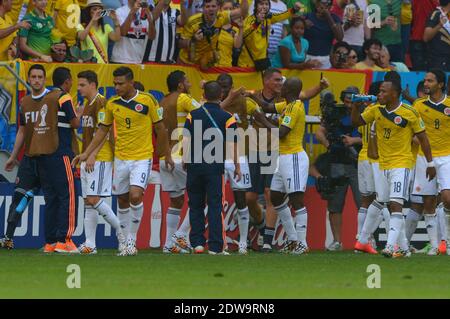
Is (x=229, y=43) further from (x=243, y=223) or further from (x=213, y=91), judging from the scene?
(x=213, y=91)

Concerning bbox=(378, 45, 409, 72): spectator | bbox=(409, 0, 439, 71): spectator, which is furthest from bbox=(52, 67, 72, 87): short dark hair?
bbox=(409, 0, 439, 71): spectator

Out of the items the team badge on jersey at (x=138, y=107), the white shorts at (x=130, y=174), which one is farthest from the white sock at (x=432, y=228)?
the team badge on jersey at (x=138, y=107)

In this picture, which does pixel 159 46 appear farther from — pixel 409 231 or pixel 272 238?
pixel 409 231

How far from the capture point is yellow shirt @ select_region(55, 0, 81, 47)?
20.8 m

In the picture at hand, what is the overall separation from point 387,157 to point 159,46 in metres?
5.43

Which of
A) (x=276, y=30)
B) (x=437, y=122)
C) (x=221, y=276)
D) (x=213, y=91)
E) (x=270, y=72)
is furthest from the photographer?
(x=276, y=30)

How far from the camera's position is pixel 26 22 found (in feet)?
→ 65.4

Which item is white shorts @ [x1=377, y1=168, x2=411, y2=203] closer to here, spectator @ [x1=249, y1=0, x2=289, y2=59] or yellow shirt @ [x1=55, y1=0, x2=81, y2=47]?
spectator @ [x1=249, y1=0, x2=289, y2=59]

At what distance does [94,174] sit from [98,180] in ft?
0.38

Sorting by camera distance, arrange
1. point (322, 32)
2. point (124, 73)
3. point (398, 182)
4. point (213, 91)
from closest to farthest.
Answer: point (398, 182) → point (124, 73) → point (213, 91) → point (322, 32)

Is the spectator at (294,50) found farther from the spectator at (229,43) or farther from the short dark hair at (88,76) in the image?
the short dark hair at (88,76)

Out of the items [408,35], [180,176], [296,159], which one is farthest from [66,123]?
[408,35]

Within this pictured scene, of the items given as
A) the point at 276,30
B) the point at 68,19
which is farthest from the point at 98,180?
the point at 276,30

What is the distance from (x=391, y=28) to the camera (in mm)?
23578
